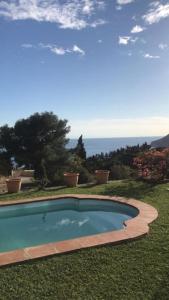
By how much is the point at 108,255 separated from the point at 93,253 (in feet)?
0.92

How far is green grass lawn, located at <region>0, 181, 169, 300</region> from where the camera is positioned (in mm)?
4559

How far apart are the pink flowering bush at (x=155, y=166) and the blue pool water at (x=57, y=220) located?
3785 mm

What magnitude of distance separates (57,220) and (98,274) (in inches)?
190

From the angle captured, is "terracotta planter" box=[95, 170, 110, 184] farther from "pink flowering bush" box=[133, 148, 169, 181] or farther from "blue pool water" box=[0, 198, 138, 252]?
"blue pool water" box=[0, 198, 138, 252]

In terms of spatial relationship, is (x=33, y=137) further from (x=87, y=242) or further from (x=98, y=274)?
(x=98, y=274)

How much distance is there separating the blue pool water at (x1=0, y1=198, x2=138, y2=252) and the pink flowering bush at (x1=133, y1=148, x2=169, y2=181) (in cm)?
378

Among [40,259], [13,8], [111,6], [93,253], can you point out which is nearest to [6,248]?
[40,259]

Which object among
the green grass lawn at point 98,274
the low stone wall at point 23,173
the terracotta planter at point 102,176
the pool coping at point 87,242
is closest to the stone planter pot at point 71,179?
the terracotta planter at point 102,176

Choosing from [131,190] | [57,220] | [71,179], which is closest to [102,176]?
[71,179]

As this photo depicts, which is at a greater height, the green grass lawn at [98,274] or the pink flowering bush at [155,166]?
the pink flowering bush at [155,166]

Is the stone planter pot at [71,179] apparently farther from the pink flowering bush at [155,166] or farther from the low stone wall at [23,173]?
the low stone wall at [23,173]

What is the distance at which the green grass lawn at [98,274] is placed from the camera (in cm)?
456

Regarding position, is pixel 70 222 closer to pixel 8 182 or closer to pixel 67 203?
pixel 67 203

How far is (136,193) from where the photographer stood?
457 inches
